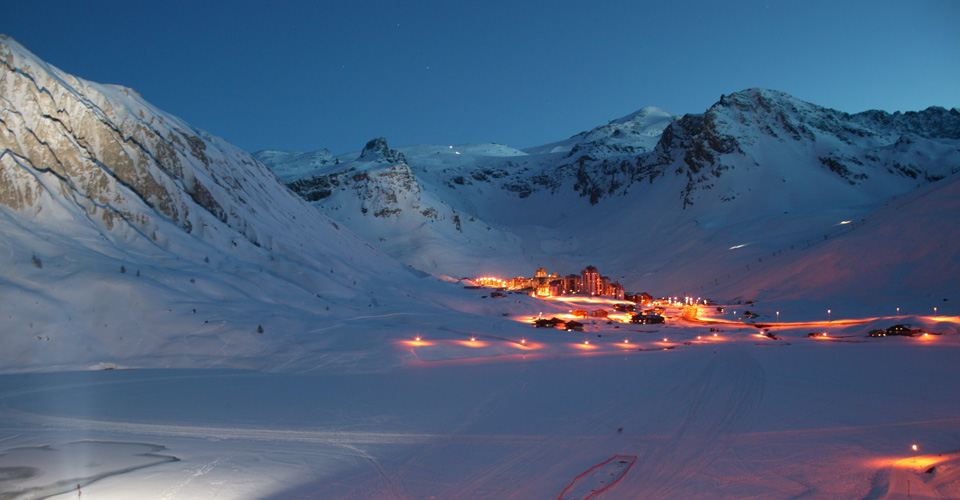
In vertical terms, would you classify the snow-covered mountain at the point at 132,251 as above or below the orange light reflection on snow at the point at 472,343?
above

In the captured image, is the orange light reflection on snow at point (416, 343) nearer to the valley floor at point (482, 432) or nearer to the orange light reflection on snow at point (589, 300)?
the valley floor at point (482, 432)

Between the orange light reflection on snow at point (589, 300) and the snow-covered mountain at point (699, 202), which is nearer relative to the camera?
the orange light reflection on snow at point (589, 300)

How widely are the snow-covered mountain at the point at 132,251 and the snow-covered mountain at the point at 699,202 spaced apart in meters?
35.8

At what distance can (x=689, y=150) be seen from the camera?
110 metres

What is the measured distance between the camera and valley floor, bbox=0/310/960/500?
9.27m

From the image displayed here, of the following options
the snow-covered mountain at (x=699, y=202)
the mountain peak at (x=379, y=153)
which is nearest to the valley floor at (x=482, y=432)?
the snow-covered mountain at (x=699, y=202)

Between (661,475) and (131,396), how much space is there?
13.6 m

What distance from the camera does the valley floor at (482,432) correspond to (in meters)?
9.27

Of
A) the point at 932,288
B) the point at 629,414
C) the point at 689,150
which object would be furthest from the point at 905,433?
the point at 689,150

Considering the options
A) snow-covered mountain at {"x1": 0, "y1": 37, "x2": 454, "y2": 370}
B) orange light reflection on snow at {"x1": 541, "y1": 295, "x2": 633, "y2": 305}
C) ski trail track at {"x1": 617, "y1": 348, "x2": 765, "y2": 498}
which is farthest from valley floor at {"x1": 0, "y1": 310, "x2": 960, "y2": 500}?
orange light reflection on snow at {"x1": 541, "y1": 295, "x2": 633, "y2": 305}

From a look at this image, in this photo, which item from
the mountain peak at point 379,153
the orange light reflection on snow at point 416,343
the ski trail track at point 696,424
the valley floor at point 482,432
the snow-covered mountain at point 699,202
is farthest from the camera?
Result: the mountain peak at point 379,153

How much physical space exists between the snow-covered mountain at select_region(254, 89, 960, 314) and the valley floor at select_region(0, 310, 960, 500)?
31.4 metres

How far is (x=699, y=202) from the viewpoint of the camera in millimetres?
96625

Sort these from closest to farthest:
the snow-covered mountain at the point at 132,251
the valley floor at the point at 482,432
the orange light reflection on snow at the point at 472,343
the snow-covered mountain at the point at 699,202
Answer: the valley floor at the point at 482,432, the snow-covered mountain at the point at 132,251, the orange light reflection on snow at the point at 472,343, the snow-covered mountain at the point at 699,202
